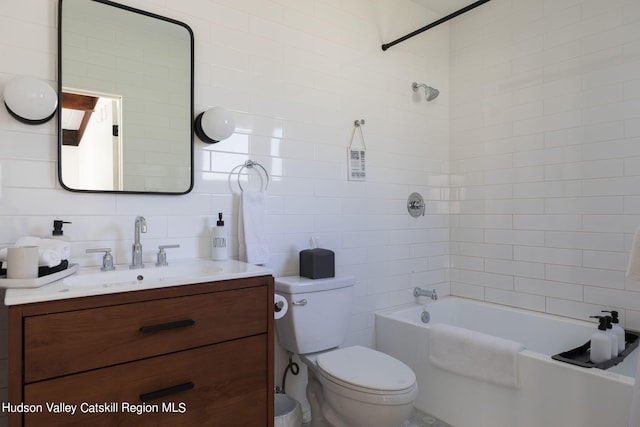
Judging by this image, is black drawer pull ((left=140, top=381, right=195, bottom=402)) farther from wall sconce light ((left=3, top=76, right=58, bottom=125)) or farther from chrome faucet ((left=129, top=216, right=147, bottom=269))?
wall sconce light ((left=3, top=76, right=58, bottom=125))

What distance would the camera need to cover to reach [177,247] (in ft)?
6.01

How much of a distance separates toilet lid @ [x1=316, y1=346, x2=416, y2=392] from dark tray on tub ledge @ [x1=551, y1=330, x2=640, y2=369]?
738 millimetres

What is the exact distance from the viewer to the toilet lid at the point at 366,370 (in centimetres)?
167

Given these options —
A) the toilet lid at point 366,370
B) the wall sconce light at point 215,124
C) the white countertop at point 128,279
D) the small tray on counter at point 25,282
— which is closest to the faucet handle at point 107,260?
the white countertop at point 128,279

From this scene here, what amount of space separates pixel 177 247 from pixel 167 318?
0.58 meters

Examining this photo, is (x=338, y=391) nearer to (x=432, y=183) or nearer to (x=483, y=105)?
(x=432, y=183)

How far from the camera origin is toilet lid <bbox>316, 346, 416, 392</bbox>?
5.47 ft

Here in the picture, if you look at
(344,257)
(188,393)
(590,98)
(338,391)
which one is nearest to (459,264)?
(344,257)

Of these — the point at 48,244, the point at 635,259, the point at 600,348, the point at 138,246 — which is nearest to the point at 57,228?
the point at 48,244

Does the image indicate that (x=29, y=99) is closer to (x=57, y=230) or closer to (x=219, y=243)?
(x=57, y=230)

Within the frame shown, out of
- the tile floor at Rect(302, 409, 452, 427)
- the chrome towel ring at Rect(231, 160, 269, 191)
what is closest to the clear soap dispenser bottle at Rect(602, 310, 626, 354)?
the tile floor at Rect(302, 409, 452, 427)

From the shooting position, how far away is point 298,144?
229cm

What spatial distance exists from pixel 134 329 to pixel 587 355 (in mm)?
2059

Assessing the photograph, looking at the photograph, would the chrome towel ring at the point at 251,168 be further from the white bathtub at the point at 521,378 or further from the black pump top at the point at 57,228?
the white bathtub at the point at 521,378
